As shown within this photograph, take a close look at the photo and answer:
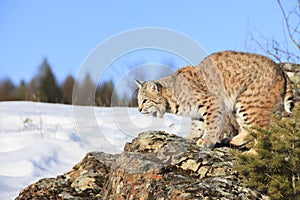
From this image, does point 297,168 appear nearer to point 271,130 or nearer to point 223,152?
point 271,130

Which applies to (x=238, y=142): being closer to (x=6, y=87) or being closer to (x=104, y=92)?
(x=104, y=92)

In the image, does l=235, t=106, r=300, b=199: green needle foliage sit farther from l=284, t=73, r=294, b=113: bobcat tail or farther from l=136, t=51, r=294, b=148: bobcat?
l=284, t=73, r=294, b=113: bobcat tail

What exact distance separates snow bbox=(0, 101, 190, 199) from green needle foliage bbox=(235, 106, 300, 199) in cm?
284

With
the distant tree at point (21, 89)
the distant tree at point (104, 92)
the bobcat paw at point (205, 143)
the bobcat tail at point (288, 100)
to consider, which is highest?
the distant tree at point (21, 89)

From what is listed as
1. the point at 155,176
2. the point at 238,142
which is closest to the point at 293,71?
the point at 238,142

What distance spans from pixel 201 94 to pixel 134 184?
2.39m

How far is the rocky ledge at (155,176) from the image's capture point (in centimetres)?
352

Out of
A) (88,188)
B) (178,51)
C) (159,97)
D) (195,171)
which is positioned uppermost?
(178,51)

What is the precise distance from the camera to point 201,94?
5.87 metres

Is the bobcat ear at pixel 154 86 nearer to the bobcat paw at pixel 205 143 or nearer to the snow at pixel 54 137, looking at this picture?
the snow at pixel 54 137

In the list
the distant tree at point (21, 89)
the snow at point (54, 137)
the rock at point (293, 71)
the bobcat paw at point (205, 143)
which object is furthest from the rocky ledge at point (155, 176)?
the distant tree at point (21, 89)

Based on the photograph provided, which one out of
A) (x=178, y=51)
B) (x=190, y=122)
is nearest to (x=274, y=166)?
(x=178, y=51)

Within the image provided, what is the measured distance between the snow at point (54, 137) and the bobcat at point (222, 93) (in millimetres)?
687

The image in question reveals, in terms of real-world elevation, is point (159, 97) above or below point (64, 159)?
above
